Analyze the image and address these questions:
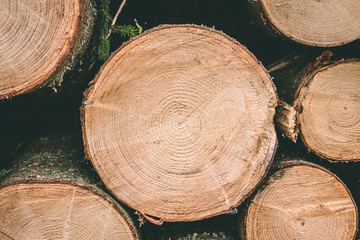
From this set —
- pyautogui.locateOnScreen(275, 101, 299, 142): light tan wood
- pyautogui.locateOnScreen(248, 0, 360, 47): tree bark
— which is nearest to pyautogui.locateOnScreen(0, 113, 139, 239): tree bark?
pyautogui.locateOnScreen(275, 101, 299, 142): light tan wood

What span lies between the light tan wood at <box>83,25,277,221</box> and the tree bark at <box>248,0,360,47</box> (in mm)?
254

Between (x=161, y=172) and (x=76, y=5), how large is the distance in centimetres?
70

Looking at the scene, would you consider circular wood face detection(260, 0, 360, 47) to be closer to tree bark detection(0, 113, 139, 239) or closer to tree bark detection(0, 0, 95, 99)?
tree bark detection(0, 0, 95, 99)

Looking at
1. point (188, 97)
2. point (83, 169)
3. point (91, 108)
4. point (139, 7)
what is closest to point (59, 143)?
point (83, 169)

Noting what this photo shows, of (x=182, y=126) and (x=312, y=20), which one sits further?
(x=312, y=20)

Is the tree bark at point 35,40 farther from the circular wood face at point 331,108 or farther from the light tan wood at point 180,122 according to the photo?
the circular wood face at point 331,108

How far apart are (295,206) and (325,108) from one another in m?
0.45

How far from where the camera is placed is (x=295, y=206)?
1.23 meters

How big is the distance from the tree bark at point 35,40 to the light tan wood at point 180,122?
0.18 m

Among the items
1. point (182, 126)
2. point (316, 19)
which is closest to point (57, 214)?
point (182, 126)

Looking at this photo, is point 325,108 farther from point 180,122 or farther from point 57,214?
point 57,214

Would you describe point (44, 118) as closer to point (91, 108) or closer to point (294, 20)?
point (91, 108)

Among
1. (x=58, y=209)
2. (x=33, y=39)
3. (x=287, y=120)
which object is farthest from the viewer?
(x=287, y=120)

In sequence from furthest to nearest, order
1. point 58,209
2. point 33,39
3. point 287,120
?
1. point 287,120
2. point 58,209
3. point 33,39
